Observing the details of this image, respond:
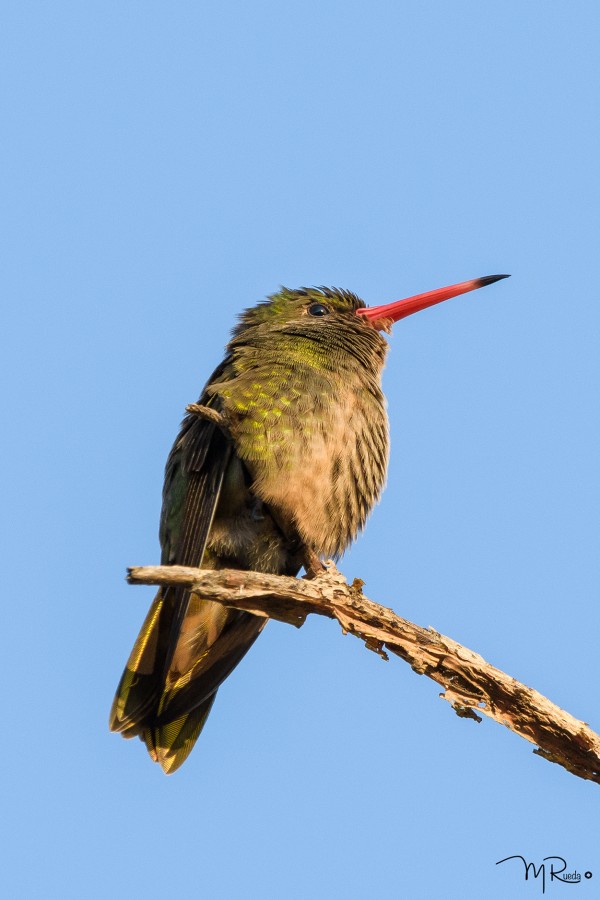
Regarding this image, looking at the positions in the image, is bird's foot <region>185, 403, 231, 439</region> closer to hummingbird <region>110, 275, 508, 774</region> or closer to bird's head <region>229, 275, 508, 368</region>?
hummingbird <region>110, 275, 508, 774</region>

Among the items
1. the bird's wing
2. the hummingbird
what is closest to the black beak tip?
the hummingbird

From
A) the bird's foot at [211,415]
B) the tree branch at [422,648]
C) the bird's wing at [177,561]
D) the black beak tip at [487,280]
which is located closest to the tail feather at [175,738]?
the bird's wing at [177,561]

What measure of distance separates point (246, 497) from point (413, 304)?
8.00 ft

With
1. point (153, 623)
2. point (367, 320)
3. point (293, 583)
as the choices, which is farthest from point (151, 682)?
point (367, 320)

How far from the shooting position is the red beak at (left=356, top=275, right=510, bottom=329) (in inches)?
284

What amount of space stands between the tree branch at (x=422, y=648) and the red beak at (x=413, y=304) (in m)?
2.65

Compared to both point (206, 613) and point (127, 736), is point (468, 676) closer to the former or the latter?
point (206, 613)

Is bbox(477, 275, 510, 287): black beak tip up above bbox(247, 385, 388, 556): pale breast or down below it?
above

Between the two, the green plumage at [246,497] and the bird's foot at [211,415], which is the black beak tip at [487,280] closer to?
the green plumage at [246,497]

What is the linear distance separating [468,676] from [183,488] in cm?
216

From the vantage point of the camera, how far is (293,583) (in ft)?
15.6

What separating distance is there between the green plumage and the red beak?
0.89 m

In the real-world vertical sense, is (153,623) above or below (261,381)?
below

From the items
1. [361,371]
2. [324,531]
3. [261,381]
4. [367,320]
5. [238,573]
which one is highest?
[367,320]
